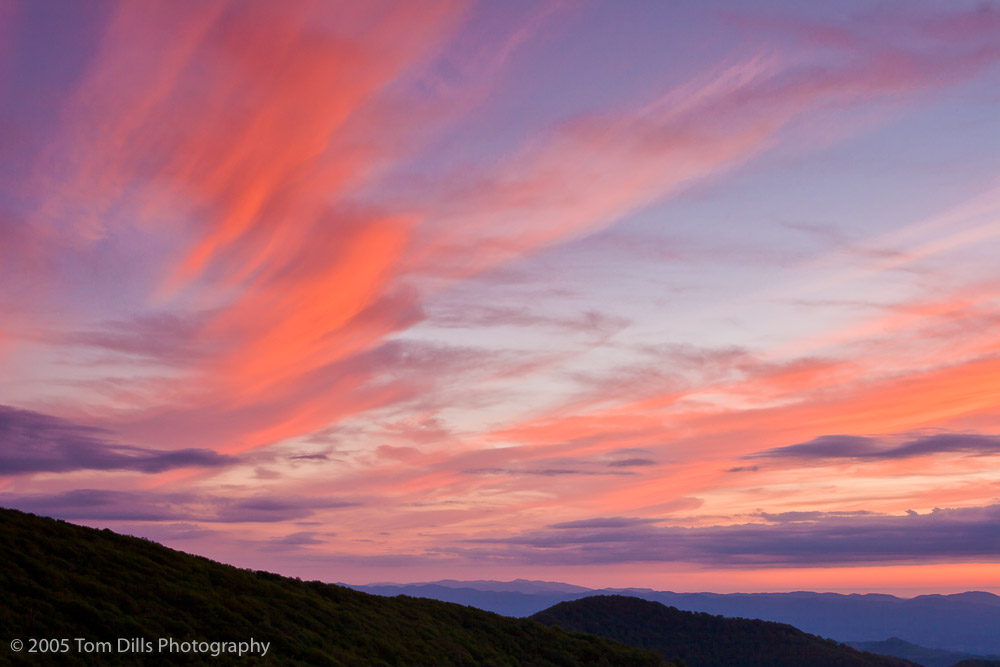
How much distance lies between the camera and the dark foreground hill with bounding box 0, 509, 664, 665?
29.4m

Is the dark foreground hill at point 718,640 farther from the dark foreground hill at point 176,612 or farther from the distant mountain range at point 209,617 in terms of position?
the dark foreground hill at point 176,612

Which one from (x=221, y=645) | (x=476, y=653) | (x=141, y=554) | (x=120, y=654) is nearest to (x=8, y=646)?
(x=120, y=654)

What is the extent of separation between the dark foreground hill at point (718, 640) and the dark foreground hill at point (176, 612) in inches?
A: 4695

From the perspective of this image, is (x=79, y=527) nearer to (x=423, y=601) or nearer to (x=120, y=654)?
(x=120, y=654)

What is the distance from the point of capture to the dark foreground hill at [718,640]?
171 metres

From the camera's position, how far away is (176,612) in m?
35.8

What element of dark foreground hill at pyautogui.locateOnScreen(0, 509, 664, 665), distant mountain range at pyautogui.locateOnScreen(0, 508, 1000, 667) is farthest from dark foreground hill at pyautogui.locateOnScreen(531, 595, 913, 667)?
dark foreground hill at pyautogui.locateOnScreen(0, 509, 664, 665)

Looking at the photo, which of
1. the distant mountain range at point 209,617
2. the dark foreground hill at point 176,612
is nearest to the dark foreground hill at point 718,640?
the distant mountain range at point 209,617

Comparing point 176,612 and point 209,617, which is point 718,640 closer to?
point 209,617

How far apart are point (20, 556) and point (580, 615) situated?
17878cm

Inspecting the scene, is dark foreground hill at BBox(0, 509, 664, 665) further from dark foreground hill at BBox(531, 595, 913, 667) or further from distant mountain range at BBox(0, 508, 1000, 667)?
dark foreground hill at BBox(531, 595, 913, 667)

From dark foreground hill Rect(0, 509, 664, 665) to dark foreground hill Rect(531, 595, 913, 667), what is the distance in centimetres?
11926

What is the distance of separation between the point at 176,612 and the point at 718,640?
175 meters

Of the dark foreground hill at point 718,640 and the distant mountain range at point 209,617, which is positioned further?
the dark foreground hill at point 718,640
